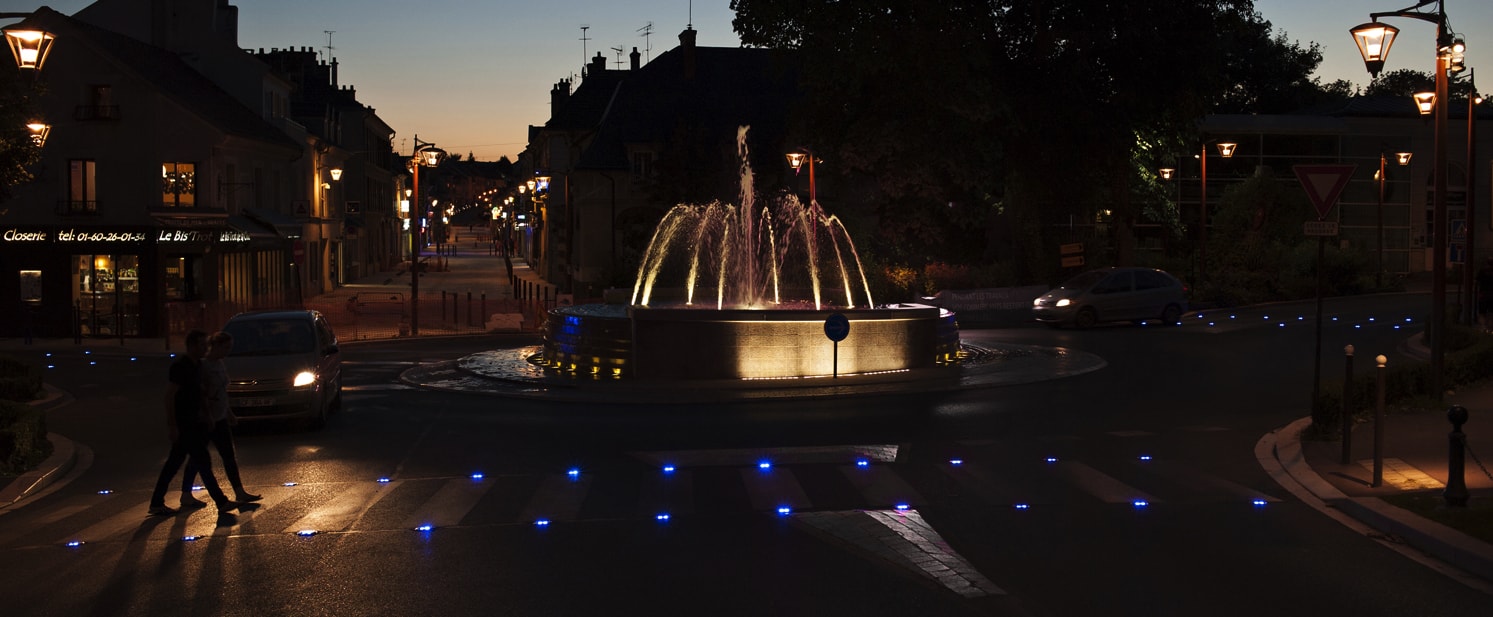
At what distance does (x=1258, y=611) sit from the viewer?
786 cm

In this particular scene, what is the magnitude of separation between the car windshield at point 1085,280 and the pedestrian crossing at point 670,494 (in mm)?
21522

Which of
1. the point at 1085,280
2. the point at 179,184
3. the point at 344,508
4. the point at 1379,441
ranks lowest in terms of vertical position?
the point at 344,508

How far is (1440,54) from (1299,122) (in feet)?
165

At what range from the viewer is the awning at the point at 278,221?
4378 cm

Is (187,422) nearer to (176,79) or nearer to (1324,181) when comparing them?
(1324,181)

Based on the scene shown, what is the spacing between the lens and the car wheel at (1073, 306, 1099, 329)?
34.0m

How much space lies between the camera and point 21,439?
13.7 meters

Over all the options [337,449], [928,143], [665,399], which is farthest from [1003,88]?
[337,449]

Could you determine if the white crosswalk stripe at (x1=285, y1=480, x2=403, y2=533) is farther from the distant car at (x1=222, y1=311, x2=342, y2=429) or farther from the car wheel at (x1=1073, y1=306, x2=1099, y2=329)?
the car wheel at (x1=1073, y1=306, x2=1099, y2=329)

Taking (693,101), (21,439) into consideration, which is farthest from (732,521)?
(693,101)

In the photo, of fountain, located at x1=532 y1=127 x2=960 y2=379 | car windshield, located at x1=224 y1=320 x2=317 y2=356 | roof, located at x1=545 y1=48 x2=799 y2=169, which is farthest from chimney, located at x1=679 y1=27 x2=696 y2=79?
car windshield, located at x1=224 y1=320 x2=317 y2=356

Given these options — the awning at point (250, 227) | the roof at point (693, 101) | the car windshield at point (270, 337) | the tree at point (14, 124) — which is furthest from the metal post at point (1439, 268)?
the roof at point (693, 101)

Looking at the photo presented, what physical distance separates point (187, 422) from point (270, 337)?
674cm

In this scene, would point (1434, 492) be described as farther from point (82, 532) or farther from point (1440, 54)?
point (82, 532)
